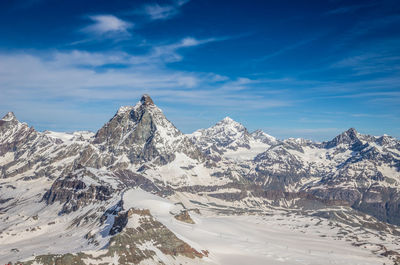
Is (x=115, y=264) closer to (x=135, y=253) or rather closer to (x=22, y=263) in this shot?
(x=135, y=253)

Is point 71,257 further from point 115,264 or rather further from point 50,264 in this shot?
point 115,264

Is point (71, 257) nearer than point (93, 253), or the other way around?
point (71, 257)

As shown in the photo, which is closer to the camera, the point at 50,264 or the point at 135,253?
the point at 50,264

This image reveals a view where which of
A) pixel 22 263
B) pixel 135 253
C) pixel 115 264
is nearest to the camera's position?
pixel 22 263

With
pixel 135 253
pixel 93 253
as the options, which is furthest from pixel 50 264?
pixel 135 253

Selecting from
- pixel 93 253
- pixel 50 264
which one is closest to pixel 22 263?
pixel 50 264

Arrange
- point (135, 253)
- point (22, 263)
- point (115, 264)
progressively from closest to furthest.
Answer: point (22, 263) < point (115, 264) < point (135, 253)

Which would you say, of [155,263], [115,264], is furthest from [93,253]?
[155,263]
